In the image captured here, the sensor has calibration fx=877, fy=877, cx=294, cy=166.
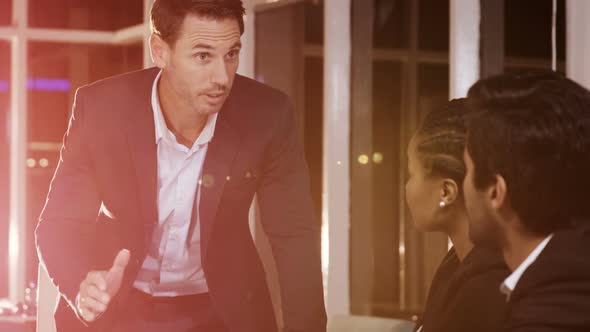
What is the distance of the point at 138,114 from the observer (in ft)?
8.38

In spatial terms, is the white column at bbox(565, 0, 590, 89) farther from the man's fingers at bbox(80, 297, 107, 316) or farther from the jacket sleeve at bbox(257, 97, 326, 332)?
the man's fingers at bbox(80, 297, 107, 316)

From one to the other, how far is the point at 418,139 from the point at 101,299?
2.68 feet

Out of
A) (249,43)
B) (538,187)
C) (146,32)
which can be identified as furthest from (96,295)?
(146,32)

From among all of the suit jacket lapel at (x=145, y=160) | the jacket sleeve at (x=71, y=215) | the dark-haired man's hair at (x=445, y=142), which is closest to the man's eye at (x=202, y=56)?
the suit jacket lapel at (x=145, y=160)

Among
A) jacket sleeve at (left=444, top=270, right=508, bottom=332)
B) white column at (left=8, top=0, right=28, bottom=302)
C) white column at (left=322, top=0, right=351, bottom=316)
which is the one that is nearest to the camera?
jacket sleeve at (left=444, top=270, right=508, bottom=332)

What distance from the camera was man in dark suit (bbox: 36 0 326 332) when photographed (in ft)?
8.13

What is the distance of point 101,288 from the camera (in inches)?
80.1

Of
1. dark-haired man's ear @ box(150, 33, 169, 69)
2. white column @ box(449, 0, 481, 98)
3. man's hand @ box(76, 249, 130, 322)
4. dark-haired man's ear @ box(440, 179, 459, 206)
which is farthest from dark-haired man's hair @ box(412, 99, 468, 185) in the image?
white column @ box(449, 0, 481, 98)

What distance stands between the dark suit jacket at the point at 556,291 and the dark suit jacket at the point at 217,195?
1.30 meters

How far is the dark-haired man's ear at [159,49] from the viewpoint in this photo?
2.60 metres

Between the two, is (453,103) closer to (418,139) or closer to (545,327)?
(418,139)

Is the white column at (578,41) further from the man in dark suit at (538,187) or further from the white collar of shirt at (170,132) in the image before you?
the man in dark suit at (538,187)

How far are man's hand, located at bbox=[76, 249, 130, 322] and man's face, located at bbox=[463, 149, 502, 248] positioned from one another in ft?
3.00

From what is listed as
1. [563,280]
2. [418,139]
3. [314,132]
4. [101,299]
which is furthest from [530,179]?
[314,132]
